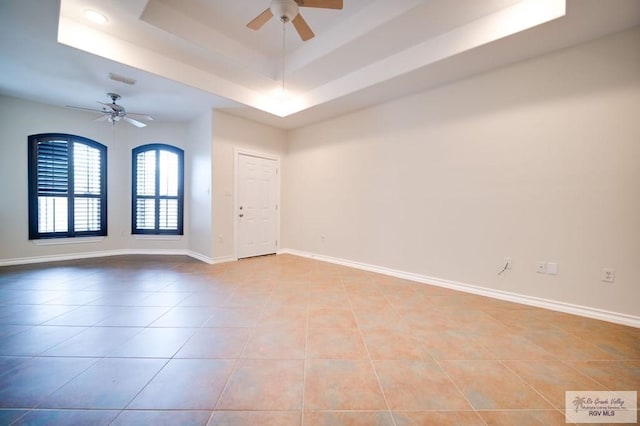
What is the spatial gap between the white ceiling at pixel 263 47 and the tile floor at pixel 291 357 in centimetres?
285

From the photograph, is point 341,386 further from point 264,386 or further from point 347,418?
point 264,386

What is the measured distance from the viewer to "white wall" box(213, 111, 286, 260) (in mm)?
4531

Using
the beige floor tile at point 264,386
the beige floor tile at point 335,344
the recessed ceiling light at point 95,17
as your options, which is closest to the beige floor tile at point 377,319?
the beige floor tile at point 335,344

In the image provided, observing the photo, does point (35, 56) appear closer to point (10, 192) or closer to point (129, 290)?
point (10, 192)

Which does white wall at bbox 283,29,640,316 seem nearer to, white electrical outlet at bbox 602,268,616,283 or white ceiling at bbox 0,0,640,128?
white electrical outlet at bbox 602,268,616,283

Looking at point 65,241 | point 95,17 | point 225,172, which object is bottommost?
point 65,241

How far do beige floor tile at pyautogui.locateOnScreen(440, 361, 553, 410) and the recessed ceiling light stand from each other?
4.59 meters

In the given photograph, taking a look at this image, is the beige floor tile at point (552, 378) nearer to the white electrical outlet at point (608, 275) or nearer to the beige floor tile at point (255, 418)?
the white electrical outlet at point (608, 275)

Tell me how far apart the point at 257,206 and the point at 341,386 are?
13.5 ft

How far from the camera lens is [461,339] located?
6.85ft

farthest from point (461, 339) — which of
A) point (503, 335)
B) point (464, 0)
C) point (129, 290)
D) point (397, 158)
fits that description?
point (129, 290)

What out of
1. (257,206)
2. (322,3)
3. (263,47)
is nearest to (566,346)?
(322,3)

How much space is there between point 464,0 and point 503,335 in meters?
3.22

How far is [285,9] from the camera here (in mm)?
2301
